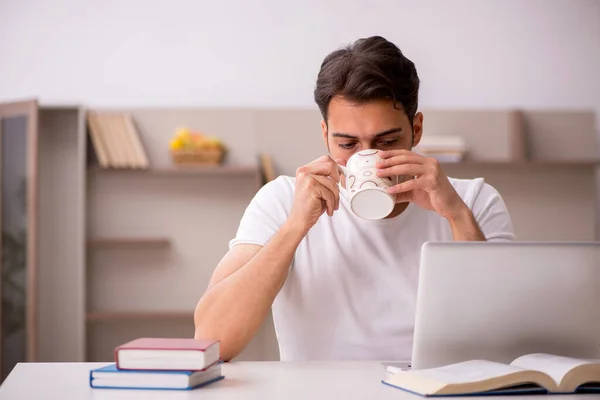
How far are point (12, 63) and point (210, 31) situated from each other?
3.88 ft

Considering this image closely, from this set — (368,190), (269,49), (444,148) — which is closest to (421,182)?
(368,190)

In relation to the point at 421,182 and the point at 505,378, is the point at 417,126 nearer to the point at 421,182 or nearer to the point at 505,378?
the point at 421,182

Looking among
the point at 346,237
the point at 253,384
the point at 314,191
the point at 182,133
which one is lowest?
the point at 253,384

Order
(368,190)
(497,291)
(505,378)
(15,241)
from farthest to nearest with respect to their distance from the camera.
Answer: (15,241), (368,190), (497,291), (505,378)

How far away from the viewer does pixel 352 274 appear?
1925 mm

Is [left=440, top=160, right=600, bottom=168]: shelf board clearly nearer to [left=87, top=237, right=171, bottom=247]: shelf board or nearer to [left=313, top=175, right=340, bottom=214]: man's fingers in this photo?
[left=87, top=237, right=171, bottom=247]: shelf board

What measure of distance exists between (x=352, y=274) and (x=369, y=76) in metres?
0.48

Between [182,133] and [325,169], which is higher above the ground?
[182,133]

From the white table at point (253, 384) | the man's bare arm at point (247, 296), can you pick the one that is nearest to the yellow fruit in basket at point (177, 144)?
the man's bare arm at point (247, 296)

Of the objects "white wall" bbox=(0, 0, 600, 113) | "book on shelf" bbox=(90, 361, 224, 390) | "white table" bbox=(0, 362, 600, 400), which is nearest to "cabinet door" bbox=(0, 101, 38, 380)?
"white wall" bbox=(0, 0, 600, 113)

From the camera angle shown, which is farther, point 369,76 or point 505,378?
point 369,76

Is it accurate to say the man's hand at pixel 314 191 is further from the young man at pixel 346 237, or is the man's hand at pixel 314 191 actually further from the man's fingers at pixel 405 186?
the man's fingers at pixel 405 186

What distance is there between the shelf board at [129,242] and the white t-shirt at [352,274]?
241cm

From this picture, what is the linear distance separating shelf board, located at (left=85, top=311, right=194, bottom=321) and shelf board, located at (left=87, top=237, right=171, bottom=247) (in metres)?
0.37
